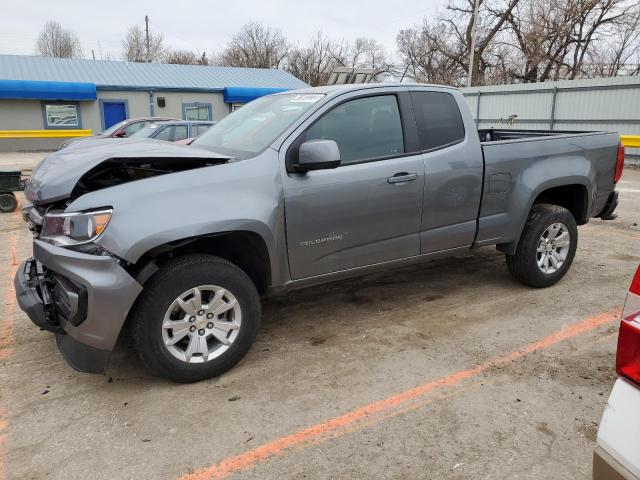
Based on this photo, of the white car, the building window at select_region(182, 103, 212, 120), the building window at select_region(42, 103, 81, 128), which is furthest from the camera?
the building window at select_region(182, 103, 212, 120)

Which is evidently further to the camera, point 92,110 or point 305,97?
point 92,110

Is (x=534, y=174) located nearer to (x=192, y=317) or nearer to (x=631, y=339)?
(x=631, y=339)

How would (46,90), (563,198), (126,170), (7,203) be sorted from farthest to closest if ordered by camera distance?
(46,90) → (7,203) → (563,198) → (126,170)

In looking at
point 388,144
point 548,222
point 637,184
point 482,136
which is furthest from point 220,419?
point 637,184

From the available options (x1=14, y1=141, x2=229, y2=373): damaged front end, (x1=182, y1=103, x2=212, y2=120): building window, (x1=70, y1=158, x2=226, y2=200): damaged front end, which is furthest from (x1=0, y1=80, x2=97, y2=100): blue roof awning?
(x1=70, y1=158, x2=226, y2=200): damaged front end

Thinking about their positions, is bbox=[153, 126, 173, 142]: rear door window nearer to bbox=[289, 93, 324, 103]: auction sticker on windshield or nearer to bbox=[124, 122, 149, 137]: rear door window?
bbox=[124, 122, 149, 137]: rear door window

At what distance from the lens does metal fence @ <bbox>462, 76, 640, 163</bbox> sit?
52.9 ft

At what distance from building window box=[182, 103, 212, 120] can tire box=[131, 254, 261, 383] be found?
2447cm

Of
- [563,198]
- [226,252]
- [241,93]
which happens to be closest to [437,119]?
[563,198]

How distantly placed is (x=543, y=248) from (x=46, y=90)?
23626 mm

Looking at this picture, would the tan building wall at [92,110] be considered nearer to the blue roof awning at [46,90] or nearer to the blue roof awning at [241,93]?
the blue roof awning at [241,93]

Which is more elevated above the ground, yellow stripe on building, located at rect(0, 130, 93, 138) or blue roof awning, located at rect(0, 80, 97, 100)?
blue roof awning, located at rect(0, 80, 97, 100)

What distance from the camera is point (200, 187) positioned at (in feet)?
10.5

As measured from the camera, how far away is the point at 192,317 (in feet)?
10.5
